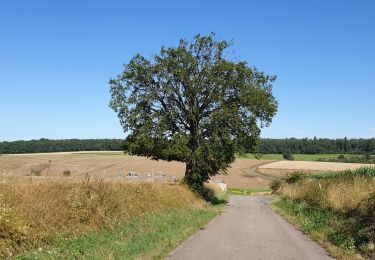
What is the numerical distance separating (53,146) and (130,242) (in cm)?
A: 12809

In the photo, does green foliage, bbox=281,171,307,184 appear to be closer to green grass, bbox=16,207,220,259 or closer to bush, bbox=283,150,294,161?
green grass, bbox=16,207,220,259

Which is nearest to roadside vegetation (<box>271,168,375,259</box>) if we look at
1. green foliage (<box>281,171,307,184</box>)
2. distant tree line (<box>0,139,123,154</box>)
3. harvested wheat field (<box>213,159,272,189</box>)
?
green foliage (<box>281,171,307,184</box>)

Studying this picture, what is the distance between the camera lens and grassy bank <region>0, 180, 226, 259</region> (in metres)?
10.7

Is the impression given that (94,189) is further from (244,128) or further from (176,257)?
(244,128)

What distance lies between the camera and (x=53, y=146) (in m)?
136

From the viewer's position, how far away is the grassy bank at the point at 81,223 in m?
10.7

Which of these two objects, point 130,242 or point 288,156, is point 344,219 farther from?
point 288,156

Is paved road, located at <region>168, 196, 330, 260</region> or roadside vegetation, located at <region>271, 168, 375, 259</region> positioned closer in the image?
paved road, located at <region>168, 196, 330, 260</region>

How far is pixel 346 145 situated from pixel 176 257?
522 ft

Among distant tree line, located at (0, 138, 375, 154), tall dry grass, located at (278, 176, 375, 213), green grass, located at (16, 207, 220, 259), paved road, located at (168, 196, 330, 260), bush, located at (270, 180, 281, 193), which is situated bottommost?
bush, located at (270, 180, 281, 193)

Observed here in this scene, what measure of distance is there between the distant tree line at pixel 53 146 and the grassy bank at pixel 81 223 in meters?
104

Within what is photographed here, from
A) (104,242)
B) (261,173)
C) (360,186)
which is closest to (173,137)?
(360,186)

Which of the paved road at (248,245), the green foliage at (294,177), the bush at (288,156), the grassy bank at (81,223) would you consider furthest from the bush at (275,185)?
the grassy bank at (81,223)

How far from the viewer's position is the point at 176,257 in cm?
1245
